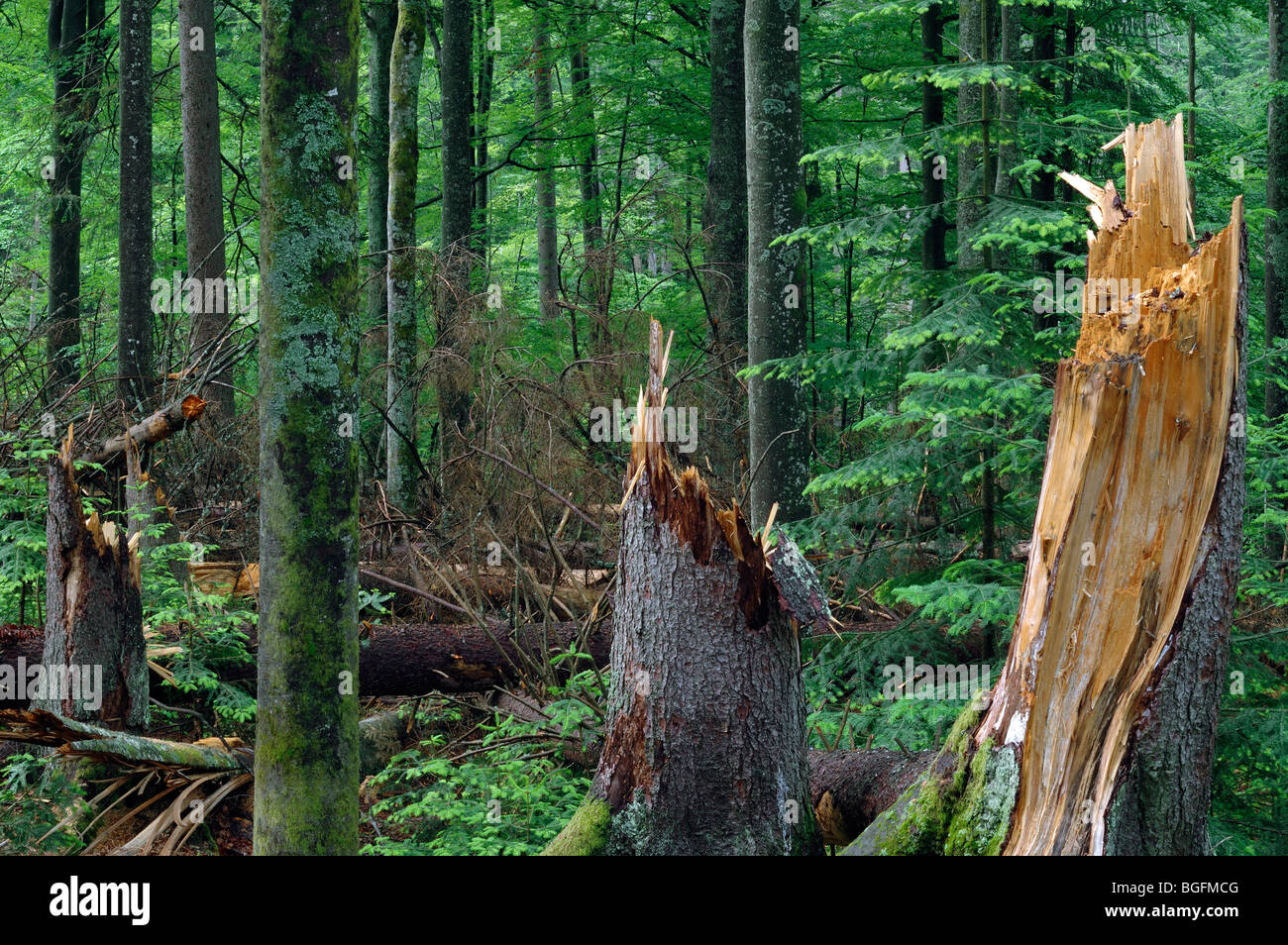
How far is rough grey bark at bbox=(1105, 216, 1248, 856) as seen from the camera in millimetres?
3318

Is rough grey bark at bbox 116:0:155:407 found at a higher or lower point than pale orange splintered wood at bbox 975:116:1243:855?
higher

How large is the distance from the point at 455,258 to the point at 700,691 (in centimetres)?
874

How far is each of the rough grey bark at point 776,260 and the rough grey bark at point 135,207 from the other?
612 centimetres

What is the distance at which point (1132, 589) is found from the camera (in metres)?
3.38

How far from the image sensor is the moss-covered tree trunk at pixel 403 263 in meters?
10.9

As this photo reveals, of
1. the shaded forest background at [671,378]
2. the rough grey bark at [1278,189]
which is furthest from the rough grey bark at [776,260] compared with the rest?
the rough grey bark at [1278,189]

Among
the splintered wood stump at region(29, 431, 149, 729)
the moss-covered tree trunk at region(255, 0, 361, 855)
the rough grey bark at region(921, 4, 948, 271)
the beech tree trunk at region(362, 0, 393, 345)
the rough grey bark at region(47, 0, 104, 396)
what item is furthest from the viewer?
the beech tree trunk at region(362, 0, 393, 345)

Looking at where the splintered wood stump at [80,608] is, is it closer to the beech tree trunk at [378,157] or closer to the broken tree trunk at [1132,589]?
the broken tree trunk at [1132,589]

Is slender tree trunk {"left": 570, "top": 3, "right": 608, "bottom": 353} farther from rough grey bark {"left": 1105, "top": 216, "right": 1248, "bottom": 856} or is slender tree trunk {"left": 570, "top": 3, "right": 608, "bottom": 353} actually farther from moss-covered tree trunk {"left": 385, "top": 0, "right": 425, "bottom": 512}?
rough grey bark {"left": 1105, "top": 216, "right": 1248, "bottom": 856}

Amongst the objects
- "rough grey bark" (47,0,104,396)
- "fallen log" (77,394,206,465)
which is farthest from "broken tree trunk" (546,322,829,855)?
"rough grey bark" (47,0,104,396)

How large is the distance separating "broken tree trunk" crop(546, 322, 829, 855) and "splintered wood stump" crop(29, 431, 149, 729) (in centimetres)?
364

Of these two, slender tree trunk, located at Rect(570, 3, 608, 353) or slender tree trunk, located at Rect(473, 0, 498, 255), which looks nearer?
slender tree trunk, located at Rect(570, 3, 608, 353)

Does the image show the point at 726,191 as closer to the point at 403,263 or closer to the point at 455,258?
Result: the point at 455,258

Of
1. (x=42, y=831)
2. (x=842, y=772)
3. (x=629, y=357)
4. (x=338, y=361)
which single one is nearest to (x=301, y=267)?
(x=338, y=361)
